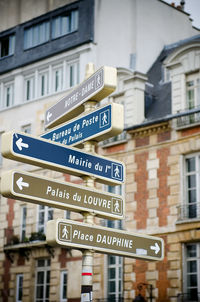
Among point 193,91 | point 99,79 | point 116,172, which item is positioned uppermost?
point 193,91

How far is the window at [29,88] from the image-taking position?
2917cm

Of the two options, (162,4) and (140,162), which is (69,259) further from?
(162,4)

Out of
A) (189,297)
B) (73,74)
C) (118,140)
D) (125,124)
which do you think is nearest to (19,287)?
(118,140)

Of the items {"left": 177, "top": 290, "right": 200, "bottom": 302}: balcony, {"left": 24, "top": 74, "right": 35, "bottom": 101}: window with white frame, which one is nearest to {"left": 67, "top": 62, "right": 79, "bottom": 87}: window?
{"left": 24, "top": 74, "right": 35, "bottom": 101}: window with white frame

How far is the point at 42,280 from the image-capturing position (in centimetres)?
2650

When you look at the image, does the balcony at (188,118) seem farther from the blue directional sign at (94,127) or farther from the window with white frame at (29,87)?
the blue directional sign at (94,127)

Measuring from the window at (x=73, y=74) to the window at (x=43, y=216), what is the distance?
18.4 ft

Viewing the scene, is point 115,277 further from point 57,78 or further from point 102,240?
point 102,240

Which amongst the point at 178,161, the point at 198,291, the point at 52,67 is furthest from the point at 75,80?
the point at 198,291

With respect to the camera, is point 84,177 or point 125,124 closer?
point 84,177

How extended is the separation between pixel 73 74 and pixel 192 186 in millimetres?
8401

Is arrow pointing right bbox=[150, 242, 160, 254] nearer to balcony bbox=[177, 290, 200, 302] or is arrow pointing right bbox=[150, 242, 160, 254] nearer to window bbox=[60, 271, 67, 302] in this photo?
balcony bbox=[177, 290, 200, 302]

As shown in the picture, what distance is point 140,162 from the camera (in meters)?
23.6

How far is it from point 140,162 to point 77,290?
5687 millimetres
